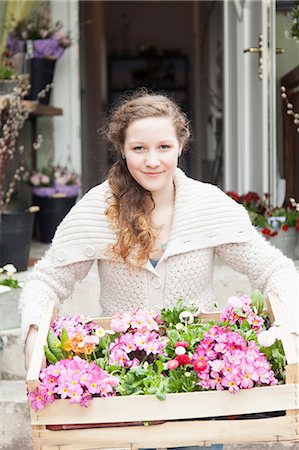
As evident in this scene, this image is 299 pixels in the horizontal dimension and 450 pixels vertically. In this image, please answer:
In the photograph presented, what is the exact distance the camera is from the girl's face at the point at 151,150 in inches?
73.7

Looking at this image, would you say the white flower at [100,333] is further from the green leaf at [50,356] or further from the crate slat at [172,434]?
the crate slat at [172,434]

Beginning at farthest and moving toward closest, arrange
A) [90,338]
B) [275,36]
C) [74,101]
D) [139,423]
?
1. [74,101]
2. [275,36]
3. [90,338]
4. [139,423]

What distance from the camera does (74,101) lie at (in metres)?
4.66

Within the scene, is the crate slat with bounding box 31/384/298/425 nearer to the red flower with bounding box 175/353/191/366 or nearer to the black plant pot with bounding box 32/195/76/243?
the red flower with bounding box 175/353/191/366

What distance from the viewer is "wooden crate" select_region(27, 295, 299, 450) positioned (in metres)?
1.42

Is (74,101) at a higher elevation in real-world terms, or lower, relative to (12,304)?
higher

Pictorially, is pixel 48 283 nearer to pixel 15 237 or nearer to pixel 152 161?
pixel 152 161

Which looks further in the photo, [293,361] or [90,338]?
[90,338]

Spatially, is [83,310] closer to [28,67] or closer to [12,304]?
[12,304]

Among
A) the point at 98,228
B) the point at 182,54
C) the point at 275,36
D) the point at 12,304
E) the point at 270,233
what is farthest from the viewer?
the point at 182,54

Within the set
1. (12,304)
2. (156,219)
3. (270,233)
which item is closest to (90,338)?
(156,219)

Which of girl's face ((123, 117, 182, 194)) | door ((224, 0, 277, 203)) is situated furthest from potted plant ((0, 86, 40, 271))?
girl's face ((123, 117, 182, 194))

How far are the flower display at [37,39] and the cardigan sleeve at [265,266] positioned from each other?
266 centimetres

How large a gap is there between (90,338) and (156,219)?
532 millimetres
